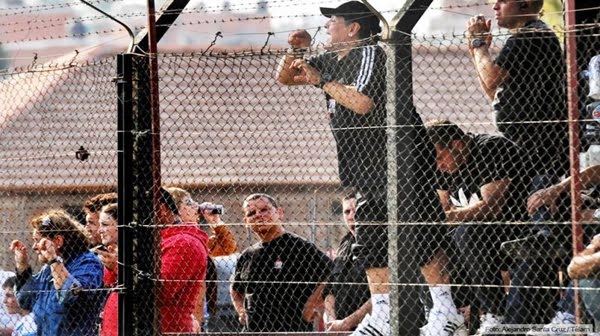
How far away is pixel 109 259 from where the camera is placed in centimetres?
778

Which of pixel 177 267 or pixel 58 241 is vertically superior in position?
pixel 177 267

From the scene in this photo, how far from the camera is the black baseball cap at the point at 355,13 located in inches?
291

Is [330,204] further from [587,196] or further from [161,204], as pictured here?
[587,196]

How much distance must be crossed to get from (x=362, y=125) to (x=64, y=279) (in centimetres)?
208

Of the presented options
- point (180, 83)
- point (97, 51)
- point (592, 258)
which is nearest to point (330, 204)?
point (180, 83)

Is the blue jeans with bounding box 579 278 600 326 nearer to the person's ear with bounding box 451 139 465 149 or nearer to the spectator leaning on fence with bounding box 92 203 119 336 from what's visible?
the person's ear with bounding box 451 139 465 149

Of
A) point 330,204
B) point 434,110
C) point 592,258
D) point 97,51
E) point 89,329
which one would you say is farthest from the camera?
point 97,51

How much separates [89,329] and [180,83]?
4.93 feet

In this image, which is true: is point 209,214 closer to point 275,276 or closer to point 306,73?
point 275,276

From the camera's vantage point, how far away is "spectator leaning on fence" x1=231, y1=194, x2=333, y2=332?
23.7 feet

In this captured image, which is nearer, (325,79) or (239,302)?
(325,79)

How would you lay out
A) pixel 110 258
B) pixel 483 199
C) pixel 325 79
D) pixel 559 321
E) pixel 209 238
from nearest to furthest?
pixel 559 321 → pixel 483 199 → pixel 325 79 → pixel 110 258 → pixel 209 238

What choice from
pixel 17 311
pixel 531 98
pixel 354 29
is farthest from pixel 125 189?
pixel 531 98

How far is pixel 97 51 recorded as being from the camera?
9.59 metres
